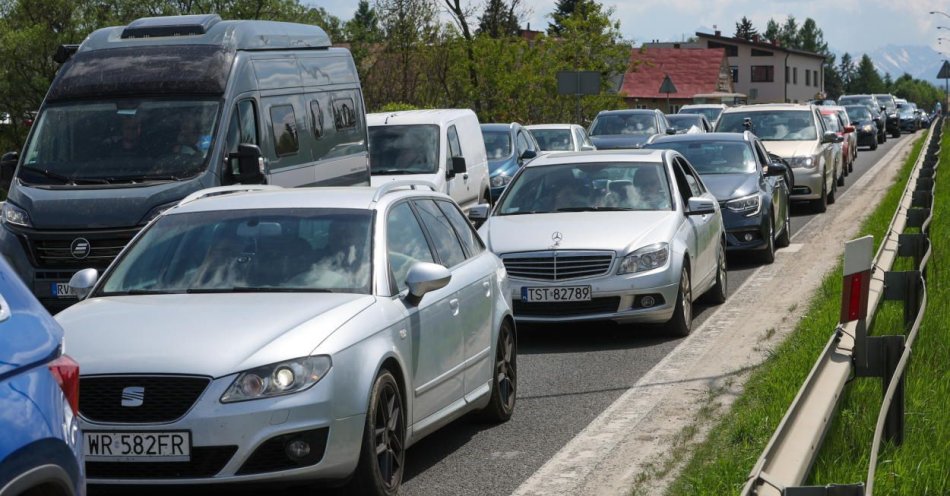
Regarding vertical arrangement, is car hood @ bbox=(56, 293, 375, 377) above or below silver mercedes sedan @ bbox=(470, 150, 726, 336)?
above

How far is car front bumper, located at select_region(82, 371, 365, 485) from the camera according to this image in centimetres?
609

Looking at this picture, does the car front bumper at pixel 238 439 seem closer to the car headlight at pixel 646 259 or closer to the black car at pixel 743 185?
the car headlight at pixel 646 259

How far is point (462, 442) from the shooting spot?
27.0 feet

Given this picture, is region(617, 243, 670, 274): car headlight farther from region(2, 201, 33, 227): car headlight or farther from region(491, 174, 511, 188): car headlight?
region(491, 174, 511, 188): car headlight

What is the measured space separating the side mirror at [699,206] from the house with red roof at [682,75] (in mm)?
106242

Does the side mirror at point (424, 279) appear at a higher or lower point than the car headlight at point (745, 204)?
higher

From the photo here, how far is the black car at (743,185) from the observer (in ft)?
58.3

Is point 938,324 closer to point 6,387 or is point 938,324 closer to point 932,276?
point 932,276

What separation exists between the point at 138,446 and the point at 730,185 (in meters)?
13.1

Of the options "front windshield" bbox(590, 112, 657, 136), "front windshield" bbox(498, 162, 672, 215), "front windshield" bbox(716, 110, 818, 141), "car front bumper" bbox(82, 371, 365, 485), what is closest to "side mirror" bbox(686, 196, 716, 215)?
"front windshield" bbox(498, 162, 672, 215)

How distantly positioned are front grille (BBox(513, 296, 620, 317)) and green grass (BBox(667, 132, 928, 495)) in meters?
1.43

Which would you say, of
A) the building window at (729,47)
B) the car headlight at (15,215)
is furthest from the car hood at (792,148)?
the building window at (729,47)

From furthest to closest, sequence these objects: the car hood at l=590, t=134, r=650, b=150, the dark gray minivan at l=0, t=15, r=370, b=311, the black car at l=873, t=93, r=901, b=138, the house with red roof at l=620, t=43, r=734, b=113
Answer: the house with red roof at l=620, t=43, r=734, b=113 < the black car at l=873, t=93, r=901, b=138 < the car hood at l=590, t=134, r=650, b=150 < the dark gray minivan at l=0, t=15, r=370, b=311

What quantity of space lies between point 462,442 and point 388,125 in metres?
12.6
